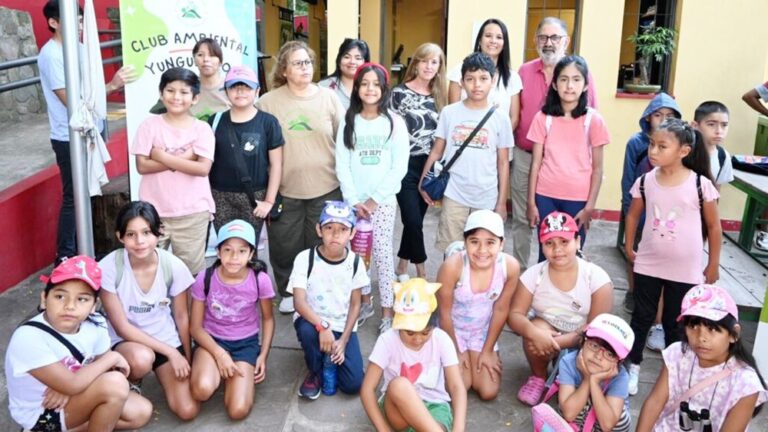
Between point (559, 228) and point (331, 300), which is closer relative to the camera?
point (559, 228)

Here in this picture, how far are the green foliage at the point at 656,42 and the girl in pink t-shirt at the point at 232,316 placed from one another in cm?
477

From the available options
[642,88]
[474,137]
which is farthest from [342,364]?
[642,88]

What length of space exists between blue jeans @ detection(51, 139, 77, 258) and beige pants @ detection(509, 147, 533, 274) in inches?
125

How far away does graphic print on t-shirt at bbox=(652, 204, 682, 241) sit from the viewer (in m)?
3.54

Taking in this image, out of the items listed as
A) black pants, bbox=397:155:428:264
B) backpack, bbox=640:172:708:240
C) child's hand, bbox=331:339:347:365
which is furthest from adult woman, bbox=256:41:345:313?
backpack, bbox=640:172:708:240

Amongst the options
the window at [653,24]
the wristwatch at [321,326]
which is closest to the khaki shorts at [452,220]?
the wristwatch at [321,326]

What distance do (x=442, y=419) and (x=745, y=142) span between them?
17.0 ft

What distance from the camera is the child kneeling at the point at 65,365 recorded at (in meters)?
2.80

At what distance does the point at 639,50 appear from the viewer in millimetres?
6828

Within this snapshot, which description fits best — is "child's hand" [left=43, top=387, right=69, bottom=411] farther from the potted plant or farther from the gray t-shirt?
the potted plant

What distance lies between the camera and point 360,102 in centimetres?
414

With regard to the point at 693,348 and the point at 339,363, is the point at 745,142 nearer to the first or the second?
the point at 693,348

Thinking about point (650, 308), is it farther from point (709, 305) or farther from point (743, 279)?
point (743, 279)

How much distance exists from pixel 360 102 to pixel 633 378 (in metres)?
2.23
